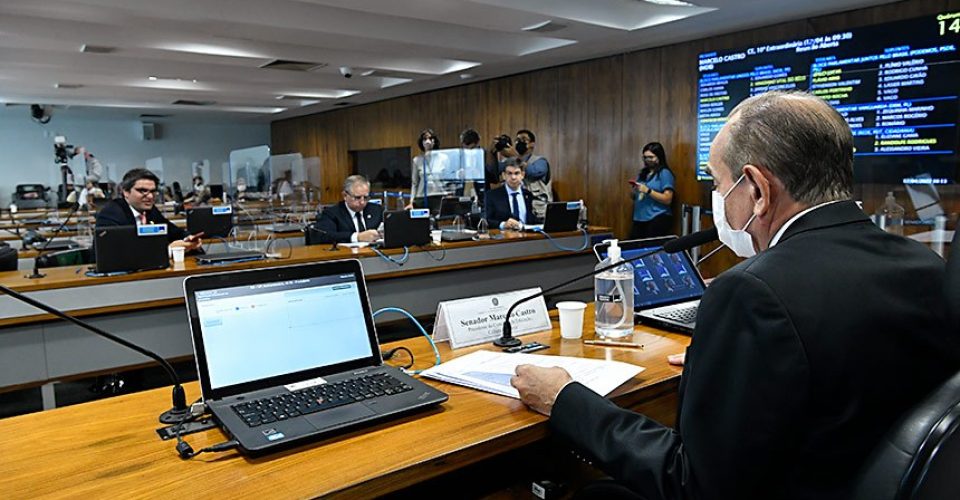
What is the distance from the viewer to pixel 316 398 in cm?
121

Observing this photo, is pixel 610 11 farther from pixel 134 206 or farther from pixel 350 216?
pixel 134 206

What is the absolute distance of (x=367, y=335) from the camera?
1.40 meters

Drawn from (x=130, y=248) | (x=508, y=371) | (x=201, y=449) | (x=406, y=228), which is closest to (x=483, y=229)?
(x=406, y=228)

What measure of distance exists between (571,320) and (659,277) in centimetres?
47

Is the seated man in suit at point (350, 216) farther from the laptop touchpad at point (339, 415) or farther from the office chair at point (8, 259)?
the laptop touchpad at point (339, 415)

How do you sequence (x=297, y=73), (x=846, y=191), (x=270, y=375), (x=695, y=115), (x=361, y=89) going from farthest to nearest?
1. (x=361, y=89)
2. (x=297, y=73)
3. (x=695, y=115)
4. (x=270, y=375)
5. (x=846, y=191)

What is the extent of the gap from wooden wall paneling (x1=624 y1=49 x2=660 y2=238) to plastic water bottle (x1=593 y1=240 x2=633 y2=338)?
482 centimetres

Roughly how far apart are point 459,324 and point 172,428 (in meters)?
0.72

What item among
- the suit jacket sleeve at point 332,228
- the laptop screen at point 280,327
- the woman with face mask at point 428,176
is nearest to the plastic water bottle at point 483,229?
the woman with face mask at point 428,176

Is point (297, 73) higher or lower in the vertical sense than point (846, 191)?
higher

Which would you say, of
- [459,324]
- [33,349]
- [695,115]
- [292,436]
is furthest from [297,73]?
[292,436]

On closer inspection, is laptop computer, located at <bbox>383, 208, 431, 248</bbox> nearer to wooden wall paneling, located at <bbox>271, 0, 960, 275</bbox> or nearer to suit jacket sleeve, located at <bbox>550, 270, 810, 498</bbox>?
wooden wall paneling, located at <bbox>271, 0, 960, 275</bbox>

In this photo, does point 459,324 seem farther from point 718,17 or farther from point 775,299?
point 718,17

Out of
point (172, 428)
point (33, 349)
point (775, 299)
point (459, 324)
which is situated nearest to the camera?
point (775, 299)
